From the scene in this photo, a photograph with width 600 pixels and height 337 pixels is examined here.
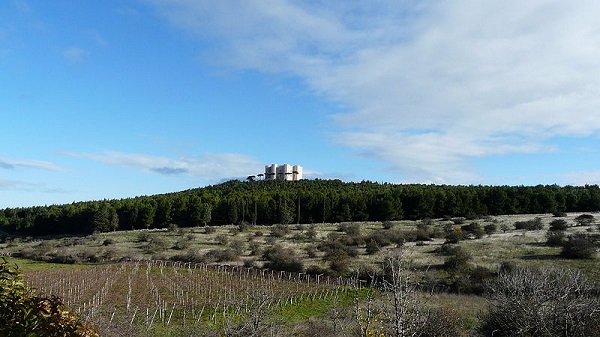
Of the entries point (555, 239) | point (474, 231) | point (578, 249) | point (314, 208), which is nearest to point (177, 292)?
point (578, 249)

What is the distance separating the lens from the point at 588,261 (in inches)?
1407

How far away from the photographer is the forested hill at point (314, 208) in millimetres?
84250

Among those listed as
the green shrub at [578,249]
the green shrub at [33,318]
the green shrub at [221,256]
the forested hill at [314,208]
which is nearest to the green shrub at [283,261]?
the green shrub at [221,256]

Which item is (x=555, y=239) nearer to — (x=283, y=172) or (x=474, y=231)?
(x=474, y=231)

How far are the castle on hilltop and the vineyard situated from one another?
104 metres

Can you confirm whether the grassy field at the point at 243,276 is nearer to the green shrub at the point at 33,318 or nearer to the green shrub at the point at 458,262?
the green shrub at the point at 458,262

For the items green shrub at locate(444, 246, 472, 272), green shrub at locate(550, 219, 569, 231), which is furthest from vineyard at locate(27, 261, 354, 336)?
green shrub at locate(550, 219, 569, 231)

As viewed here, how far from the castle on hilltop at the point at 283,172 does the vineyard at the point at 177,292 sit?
10362 cm

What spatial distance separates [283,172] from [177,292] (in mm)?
121365

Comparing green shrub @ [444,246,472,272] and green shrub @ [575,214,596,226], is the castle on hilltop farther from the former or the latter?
green shrub @ [444,246,472,272]

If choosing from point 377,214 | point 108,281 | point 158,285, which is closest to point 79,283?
point 108,281

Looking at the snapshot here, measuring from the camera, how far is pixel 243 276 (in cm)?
4031

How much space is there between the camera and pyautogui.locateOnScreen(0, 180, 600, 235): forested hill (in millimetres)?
84250

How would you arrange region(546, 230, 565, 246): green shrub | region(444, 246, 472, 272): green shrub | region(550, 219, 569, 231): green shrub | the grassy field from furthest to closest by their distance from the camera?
1. region(550, 219, 569, 231): green shrub
2. region(546, 230, 565, 246): green shrub
3. region(444, 246, 472, 272): green shrub
4. the grassy field
